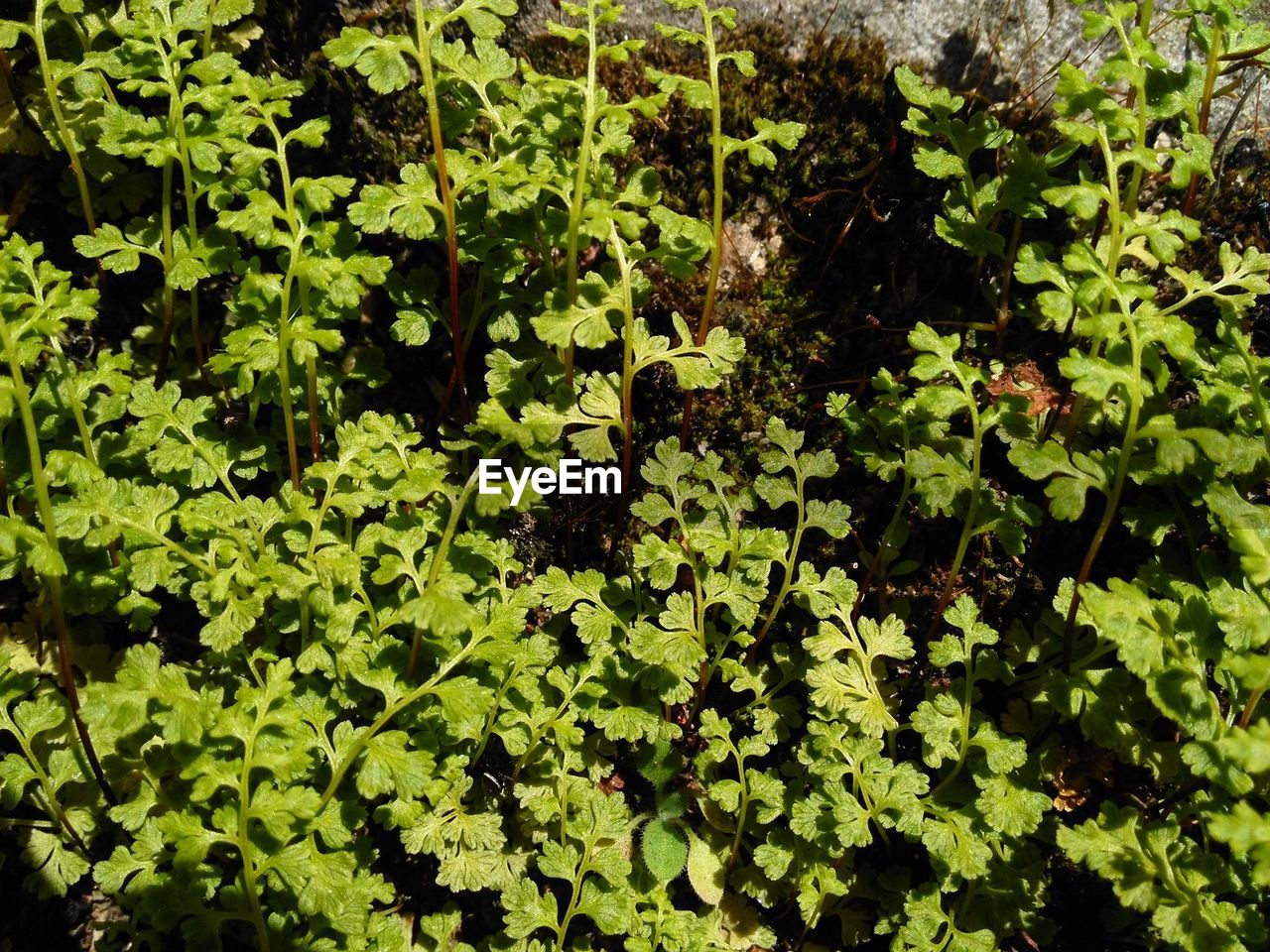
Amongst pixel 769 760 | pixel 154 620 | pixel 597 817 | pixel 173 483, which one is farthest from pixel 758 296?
pixel 154 620

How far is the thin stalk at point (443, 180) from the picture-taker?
2.76m

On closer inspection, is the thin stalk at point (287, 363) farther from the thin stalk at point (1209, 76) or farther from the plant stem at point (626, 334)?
the thin stalk at point (1209, 76)

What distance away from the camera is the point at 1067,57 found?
136 inches

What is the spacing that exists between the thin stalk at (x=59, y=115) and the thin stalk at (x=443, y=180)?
1189mm

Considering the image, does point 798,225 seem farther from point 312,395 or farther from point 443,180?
point 312,395

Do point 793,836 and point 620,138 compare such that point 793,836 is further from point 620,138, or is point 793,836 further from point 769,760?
point 620,138

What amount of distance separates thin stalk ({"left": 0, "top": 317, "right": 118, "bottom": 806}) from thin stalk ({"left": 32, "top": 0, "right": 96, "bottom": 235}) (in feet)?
2.20

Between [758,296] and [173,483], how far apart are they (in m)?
2.19

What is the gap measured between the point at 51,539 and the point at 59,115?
146 cm

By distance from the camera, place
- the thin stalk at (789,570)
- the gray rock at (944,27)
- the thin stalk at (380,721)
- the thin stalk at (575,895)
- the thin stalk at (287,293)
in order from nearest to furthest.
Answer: the thin stalk at (380,721), the thin stalk at (575,895), the thin stalk at (287,293), the thin stalk at (789,570), the gray rock at (944,27)

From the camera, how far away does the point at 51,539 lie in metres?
2.62

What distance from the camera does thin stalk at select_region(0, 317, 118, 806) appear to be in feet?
8.34

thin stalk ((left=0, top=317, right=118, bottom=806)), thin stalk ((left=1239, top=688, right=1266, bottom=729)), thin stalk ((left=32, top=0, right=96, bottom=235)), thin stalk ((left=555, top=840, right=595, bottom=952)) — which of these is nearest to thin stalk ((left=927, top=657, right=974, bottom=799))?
thin stalk ((left=1239, top=688, right=1266, bottom=729))

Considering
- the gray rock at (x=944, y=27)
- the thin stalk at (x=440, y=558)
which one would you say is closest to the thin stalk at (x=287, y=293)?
the thin stalk at (x=440, y=558)
